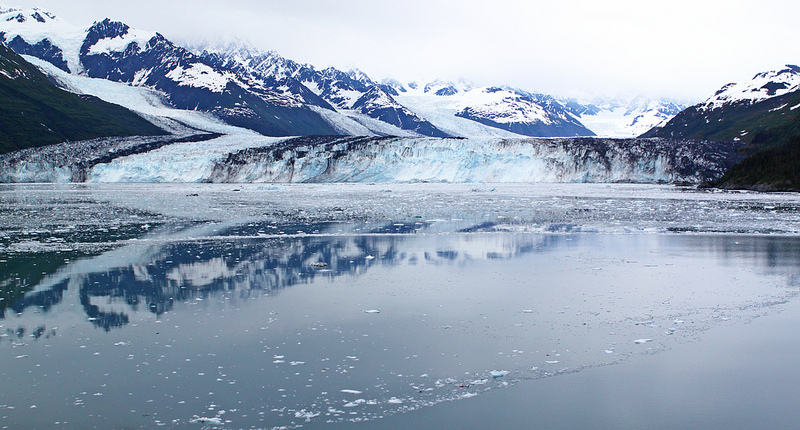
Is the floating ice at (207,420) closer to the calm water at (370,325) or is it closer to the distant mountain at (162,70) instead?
the calm water at (370,325)

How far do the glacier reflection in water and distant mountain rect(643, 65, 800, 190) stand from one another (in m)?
33.5

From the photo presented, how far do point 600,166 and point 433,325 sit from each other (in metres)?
49.0

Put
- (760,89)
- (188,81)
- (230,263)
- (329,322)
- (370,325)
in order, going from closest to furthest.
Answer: (370,325), (329,322), (230,263), (760,89), (188,81)

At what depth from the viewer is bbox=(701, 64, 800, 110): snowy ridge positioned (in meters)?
116

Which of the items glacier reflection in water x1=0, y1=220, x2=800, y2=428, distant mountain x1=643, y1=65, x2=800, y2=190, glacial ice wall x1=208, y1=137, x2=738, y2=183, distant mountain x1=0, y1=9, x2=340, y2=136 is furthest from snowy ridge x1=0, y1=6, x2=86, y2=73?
glacier reflection in water x1=0, y1=220, x2=800, y2=428

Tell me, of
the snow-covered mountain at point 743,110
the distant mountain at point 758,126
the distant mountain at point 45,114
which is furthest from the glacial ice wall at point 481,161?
the distant mountain at point 45,114

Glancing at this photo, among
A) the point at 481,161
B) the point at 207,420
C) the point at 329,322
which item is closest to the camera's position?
the point at 207,420

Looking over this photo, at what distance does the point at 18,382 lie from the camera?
4738mm

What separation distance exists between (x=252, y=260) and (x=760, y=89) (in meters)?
132

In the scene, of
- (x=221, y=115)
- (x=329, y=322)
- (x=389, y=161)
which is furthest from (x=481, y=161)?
(x=221, y=115)

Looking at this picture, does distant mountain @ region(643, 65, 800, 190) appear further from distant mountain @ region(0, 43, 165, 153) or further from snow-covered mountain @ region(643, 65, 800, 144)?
distant mountain @ region(0, 43, 165, 153)

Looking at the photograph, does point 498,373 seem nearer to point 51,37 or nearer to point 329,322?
point 329,322

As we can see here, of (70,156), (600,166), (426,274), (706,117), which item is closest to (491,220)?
(426,274)

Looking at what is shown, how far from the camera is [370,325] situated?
6.43 metres
